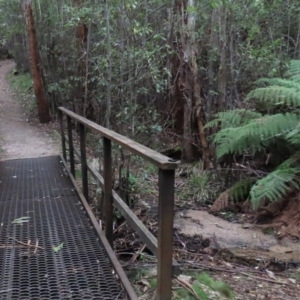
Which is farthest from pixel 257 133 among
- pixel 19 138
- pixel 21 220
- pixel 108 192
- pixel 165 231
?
pixel 19 138

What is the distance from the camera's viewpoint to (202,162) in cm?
708

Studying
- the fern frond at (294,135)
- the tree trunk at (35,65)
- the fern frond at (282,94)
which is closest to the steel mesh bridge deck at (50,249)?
the fern frond at (294,135)

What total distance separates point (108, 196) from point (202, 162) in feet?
13.8

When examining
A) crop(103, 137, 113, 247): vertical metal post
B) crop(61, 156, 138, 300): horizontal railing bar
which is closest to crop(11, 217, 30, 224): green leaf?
crop(61, 156, 138, 300): horizontal railing bar

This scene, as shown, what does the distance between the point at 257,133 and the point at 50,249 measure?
323cm

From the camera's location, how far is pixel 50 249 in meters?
2.97

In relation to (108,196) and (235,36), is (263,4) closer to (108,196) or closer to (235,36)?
(235,36)

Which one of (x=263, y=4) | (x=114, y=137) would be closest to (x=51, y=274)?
(x=114, y=137)

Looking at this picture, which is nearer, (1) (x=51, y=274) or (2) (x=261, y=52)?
(1) (x=51, y=274)

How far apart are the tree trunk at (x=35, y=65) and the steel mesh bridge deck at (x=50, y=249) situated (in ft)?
23.2

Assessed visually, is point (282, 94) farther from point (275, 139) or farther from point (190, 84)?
point (190, 84)

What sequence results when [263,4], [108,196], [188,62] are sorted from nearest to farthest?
1. [108,196]
2. [188,62]
3. [263,4]

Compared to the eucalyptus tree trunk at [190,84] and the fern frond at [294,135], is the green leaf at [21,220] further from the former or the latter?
the eucalyptus tree trunk at [190,84]

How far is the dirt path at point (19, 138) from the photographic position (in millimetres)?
7930
